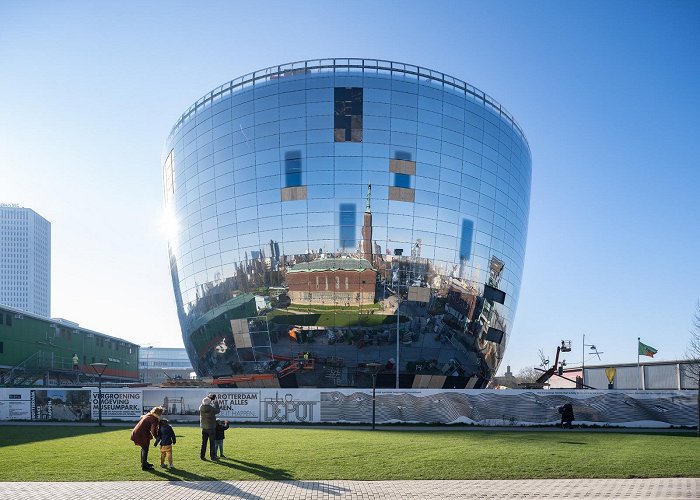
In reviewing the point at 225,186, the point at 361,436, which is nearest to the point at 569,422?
the point at 361,436

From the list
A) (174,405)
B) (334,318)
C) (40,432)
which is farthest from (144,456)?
(334,318)

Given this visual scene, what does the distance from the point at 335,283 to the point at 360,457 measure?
26316 millimetres

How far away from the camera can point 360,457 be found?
56.3 ft

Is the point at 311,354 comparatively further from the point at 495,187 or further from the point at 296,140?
the point at 495,187

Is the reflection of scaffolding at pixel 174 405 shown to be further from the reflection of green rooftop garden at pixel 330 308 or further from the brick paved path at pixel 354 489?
the brick paved path at pixel 354 489

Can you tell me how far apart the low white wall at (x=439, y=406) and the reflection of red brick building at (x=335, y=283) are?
1195cm

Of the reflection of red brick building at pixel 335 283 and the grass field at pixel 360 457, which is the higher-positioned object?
the reflection of red brick building at pixel 335 283

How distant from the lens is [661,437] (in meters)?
24.7

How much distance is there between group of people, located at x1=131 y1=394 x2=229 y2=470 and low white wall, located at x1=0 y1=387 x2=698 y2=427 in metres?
14.4

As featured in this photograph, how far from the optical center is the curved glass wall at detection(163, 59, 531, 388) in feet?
144

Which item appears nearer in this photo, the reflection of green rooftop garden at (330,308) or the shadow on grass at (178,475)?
the shadow on grass at (178,475)

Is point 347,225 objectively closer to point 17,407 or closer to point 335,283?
point 335,283

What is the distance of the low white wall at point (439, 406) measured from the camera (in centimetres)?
3134

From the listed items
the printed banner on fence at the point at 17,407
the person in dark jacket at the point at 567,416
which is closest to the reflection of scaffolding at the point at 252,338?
the printed banner on fence at the point at 17,407
